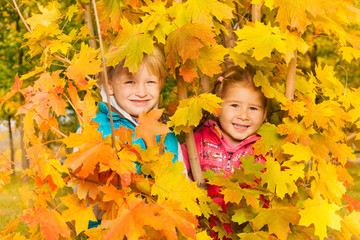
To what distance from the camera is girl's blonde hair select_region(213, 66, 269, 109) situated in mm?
2617

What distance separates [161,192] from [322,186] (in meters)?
0.98

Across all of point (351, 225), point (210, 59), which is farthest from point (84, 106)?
point (351, 225)

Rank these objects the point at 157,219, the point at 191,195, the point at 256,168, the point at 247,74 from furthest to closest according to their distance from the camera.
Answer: the point at 247,74 < the point at 256,168 < the point at 191,195 < the point at 157,219

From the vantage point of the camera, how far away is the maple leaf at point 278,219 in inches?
87.6

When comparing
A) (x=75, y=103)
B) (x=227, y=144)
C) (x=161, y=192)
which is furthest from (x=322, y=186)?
(x=75, y=103)

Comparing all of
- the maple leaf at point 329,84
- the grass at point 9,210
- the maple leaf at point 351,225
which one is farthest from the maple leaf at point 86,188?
the grass at point 9,210

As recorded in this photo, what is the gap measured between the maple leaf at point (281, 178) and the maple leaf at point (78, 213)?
3.43ft

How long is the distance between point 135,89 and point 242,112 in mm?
721

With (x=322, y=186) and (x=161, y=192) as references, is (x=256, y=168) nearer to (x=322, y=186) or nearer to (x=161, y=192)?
(x=322, y=186)

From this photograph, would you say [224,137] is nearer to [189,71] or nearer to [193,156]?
[193,156]

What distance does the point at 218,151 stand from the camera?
2.74 metres

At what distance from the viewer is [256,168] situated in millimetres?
2404

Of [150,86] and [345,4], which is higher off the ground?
[345,4]

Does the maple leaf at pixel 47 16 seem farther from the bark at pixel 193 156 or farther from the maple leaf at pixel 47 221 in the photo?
the maple leaf at pixel 47 221
